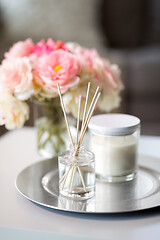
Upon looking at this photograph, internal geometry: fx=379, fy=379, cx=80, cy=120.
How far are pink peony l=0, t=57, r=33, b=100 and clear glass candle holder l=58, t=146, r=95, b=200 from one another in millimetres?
192

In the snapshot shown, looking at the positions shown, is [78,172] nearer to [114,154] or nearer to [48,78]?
[114,154]

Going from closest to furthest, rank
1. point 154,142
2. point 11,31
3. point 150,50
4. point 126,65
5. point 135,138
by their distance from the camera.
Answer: point 135,138
point 154,142
point 126,65
point 11,31
point 150,50

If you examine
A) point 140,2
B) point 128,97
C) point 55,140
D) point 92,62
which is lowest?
point 128,97

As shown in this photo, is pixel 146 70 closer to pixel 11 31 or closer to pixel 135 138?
pixel 11 31

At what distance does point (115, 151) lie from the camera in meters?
0.77

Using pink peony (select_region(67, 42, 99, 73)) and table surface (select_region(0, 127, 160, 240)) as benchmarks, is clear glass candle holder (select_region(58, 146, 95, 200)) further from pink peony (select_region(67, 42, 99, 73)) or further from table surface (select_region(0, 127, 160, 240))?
pink peony (select_region(67, 42, 99, 73))

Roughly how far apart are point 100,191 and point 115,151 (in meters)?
0.09

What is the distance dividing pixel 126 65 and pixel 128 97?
0.23m

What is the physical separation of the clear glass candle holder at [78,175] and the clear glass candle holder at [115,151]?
0.24 feet

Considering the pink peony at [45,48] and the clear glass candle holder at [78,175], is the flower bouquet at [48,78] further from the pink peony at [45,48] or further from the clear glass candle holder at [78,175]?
the clear glass candle holder at [78,175]

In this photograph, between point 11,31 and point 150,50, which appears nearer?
point 11,31

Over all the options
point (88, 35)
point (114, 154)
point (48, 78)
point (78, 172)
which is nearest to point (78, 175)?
point (78, 172)

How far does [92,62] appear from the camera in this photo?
0.88 m

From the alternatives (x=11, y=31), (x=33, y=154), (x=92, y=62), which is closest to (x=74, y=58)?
(x=92, y=62)
